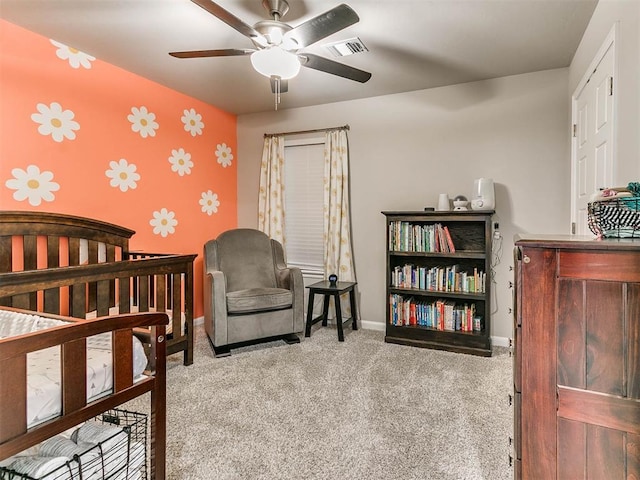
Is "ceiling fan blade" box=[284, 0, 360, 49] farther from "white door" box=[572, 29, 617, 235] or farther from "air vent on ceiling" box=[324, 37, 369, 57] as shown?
"white door" box=[572, 29, 617, 235]

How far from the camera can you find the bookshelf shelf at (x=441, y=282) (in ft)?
10.1

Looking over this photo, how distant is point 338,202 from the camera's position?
3.82 metres

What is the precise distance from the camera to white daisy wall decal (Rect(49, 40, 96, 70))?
8.68ft

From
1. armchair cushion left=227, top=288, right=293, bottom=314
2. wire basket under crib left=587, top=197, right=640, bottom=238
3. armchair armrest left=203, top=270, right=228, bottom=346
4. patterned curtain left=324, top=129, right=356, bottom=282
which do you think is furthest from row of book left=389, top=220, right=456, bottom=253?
wire basket under crib left=587, top=197, right=640, bottom=238

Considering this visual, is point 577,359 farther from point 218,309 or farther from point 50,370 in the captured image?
point 218,309

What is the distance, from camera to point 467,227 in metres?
3.39

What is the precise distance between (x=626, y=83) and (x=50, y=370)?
2.58 m

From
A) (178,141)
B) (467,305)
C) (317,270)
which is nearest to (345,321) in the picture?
(317,270)

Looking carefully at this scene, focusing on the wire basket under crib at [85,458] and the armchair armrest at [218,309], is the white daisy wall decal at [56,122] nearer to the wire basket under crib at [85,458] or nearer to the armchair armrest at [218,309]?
the armchair armrest at [218,309]

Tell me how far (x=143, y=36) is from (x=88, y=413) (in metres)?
2.39

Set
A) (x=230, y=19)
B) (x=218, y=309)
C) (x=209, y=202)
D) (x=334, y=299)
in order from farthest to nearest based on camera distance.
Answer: (x=209, y=202), (x=334, y=299), (x=218, y=309), (x=230, y=19)

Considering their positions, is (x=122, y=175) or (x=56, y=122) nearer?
(x=56, y=122)

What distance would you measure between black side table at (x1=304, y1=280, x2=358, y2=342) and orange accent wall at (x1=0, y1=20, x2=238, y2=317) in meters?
1.29

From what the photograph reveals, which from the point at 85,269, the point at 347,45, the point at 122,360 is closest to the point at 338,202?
the point at 347,45
